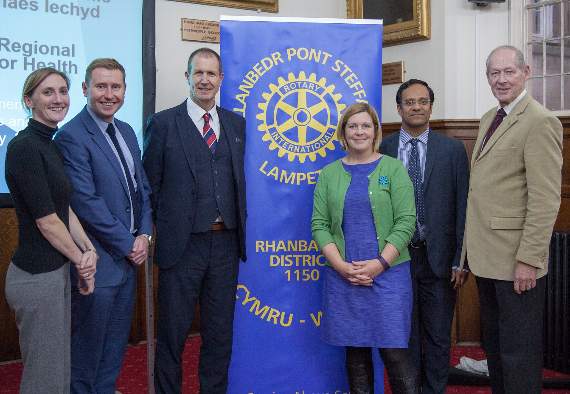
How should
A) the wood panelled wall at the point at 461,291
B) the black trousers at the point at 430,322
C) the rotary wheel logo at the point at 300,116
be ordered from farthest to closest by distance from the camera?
the wood panelled wall at the point at 461,291 < the rotary wheel logo at the point at 300,116 < the black trousers at the point at 430,322

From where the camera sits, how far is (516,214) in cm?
228

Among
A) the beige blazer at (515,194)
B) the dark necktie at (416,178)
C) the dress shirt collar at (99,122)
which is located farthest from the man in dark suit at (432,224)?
the dress shirt collar at (99,122)

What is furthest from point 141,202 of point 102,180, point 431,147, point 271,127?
point 431,147

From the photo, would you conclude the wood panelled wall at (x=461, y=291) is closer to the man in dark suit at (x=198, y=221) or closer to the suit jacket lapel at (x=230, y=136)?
the man in dark suit at (x=198, y=221)

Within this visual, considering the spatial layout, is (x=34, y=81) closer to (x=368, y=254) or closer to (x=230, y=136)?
(x=230, y=136)

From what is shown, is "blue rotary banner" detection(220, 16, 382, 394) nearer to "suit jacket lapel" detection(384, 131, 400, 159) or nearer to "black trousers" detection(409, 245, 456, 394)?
"suit jacket lapel" detection(384, 131, 400, 159)

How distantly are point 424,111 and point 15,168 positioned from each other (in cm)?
162

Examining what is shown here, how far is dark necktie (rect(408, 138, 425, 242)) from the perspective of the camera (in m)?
2.62

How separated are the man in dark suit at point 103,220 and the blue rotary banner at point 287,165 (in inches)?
22.2

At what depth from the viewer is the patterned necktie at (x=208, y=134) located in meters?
2.52

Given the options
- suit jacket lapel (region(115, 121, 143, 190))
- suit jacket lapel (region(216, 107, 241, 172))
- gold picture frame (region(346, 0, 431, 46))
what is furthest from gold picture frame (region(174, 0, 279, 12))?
suit jacket lapel (region(115, 121, 143, 190))

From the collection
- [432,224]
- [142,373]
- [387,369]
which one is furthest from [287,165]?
[142,373]

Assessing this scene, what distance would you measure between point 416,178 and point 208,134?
2.86 ft

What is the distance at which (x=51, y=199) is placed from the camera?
1961 millimetres
